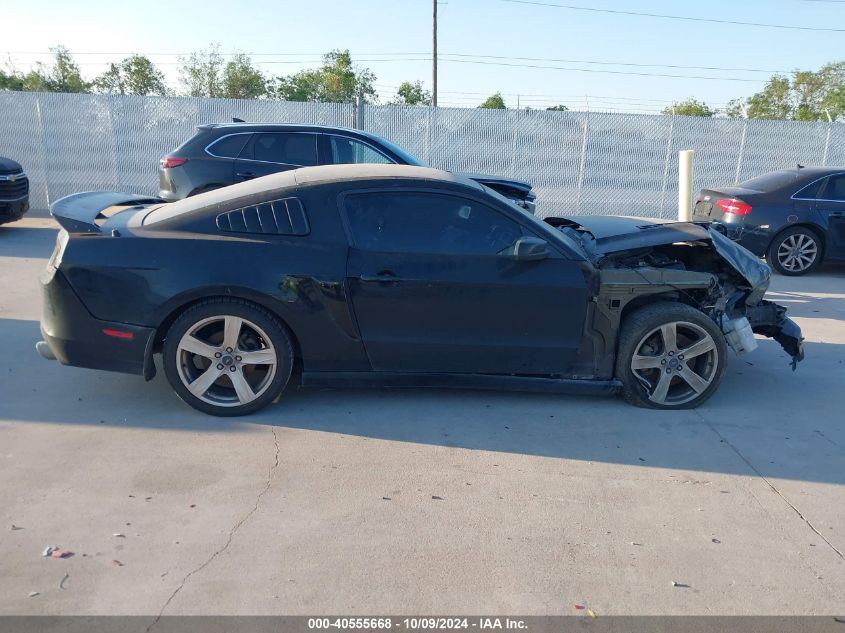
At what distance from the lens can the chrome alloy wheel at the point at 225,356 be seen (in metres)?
4.71

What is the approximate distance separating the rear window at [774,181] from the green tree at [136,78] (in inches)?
1423

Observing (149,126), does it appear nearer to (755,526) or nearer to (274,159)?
(274,159)

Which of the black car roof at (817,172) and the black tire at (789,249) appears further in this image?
the black car roof at (817,172)

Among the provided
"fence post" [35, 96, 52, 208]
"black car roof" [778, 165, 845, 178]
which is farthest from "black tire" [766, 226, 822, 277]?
"fence post" [35, 96, 52, 208]

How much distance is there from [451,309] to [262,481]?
1641 mm

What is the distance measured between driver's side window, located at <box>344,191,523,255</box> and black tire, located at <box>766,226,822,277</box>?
7.10m

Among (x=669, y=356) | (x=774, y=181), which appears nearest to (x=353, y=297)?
(x=669, y=356)

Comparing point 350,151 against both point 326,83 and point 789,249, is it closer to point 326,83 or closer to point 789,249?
point 789,249

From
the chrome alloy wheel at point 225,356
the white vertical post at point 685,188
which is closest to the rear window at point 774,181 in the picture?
the white vertical post at point 685,188

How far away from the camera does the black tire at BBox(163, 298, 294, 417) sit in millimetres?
4684

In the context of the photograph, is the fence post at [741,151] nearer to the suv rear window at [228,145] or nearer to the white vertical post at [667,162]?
the white vertical post at [667,162]

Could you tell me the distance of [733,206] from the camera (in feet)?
34.2

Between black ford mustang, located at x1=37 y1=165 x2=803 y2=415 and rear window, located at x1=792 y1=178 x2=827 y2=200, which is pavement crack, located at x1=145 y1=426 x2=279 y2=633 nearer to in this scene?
black ford mustang, located at x1=37 y1=165 x2=803 y2=415
